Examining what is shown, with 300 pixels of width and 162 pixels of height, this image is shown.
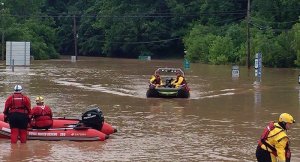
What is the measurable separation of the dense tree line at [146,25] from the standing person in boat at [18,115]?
200 ft

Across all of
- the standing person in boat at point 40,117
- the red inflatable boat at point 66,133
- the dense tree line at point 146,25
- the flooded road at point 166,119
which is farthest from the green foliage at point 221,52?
the standing person in boat at point 40,117

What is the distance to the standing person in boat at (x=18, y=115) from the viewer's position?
16.2m

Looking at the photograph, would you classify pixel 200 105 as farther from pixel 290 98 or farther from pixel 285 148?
pixel 285 148

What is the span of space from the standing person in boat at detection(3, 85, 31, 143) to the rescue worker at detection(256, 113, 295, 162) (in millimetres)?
7337

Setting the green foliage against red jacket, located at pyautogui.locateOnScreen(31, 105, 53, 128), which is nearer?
red jacket, located at pyautogui.locateOnScreen(31, 105, 53, 128)

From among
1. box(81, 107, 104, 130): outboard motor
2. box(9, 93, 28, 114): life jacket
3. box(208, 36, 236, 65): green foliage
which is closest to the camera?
box(9, 93, 28, 114): life jacket

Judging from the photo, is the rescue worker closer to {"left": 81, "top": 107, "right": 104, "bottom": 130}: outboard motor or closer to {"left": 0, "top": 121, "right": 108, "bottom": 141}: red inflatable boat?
{"left": 0, "top": 121, "right": 108, "bottom": 141}: red inflatable boat

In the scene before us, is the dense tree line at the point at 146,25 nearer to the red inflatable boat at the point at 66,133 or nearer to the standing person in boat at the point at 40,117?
the red inflatable boat at the point at 66,133

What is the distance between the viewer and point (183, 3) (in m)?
105

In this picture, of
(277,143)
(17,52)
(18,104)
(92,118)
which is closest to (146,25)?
(17,52)

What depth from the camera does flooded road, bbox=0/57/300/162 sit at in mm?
15242

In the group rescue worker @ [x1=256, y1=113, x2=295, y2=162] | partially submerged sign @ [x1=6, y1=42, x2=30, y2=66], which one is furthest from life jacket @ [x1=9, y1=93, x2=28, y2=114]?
partially submerged sign @ [x1=6, y1=42, x2=30, y2=66]

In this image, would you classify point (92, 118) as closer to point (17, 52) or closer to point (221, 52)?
point (17, 52)

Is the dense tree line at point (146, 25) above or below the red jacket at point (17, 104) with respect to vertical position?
above
